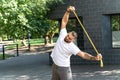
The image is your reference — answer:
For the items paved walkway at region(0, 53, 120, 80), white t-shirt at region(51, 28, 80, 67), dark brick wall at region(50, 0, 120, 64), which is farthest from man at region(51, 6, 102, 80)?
dark brick wall at region(50, 0, 120, 64)

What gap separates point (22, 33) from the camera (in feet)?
52.3

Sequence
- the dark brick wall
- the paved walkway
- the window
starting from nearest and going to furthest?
the paved walkway → the dark brick wall → the window

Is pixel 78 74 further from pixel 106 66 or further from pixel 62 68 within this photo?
pixel 62 68

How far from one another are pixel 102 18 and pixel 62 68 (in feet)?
30.9

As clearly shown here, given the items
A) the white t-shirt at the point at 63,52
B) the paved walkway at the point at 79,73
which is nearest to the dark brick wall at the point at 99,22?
the paved walkway at the point at 79,73

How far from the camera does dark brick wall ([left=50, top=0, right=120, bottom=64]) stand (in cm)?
1641

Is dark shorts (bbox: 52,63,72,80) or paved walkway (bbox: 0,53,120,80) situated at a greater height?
dark shorts (bbox: 52,63,72,80)

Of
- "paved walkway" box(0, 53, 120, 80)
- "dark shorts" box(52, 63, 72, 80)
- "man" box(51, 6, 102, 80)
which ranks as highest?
"man" box(51, 6, 102, 80)

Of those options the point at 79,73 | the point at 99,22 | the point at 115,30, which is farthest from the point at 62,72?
the point at 115,30

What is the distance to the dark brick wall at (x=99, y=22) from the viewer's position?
1641 centimetres

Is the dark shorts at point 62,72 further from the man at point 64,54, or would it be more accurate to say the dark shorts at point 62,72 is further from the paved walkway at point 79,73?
the paved walkway at point 79,73

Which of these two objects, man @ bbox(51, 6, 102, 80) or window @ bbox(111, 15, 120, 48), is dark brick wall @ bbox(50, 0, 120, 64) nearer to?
window @ bbox(111, 15, 120, 48)

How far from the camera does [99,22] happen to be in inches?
663

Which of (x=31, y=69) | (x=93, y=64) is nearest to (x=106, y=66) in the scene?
(x=93, y=64)
